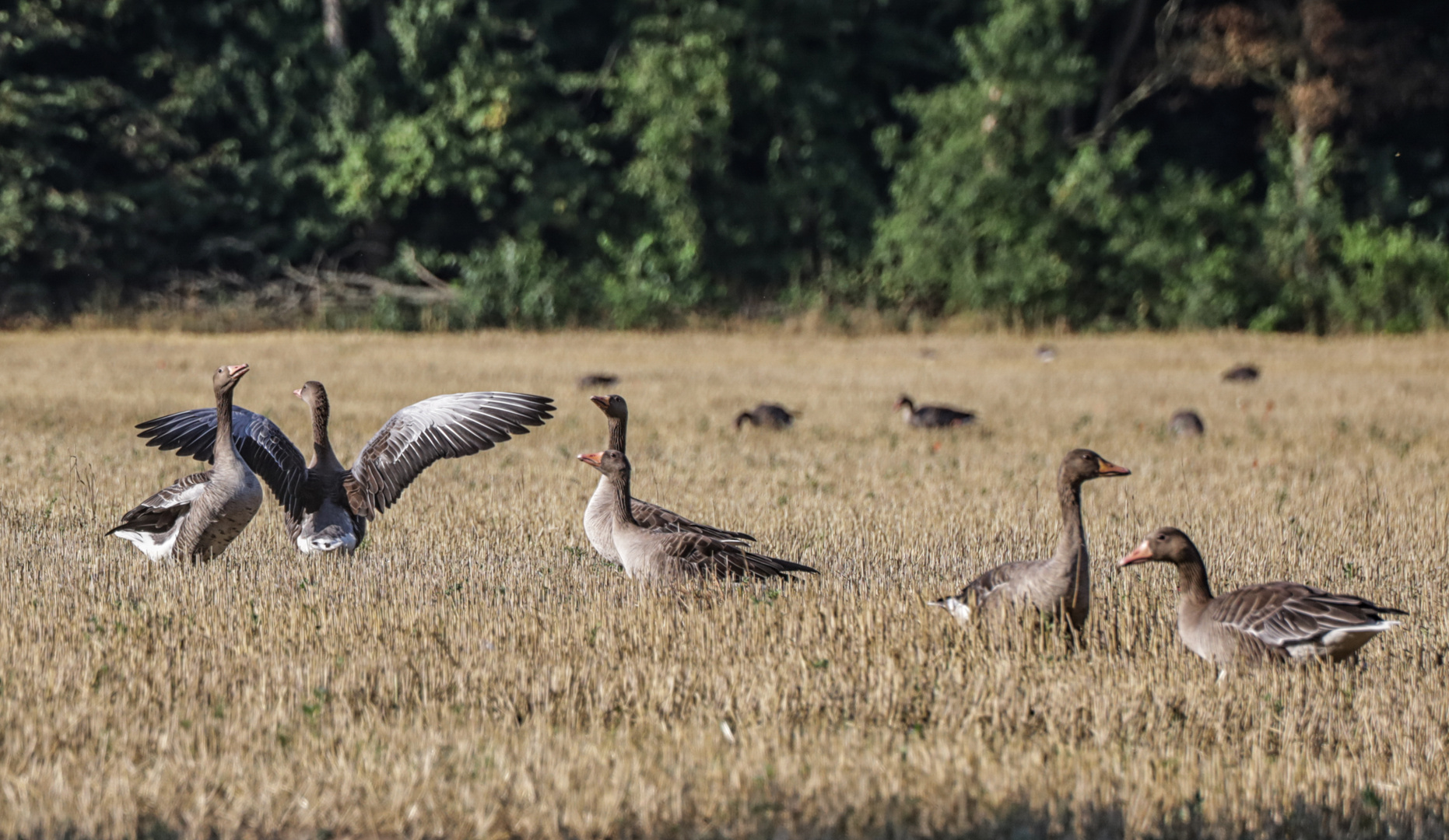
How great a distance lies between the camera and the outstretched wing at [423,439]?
786 cm

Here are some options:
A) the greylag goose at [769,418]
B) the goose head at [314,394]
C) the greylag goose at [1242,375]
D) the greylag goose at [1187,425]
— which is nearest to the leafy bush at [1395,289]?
the greylag goose at [1242,375]

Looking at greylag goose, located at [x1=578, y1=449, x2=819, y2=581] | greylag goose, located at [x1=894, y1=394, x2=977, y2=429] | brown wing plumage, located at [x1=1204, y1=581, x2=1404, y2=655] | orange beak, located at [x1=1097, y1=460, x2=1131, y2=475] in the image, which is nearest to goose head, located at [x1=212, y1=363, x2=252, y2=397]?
greylag goose, located at [x1=578, y1=449, x2=819, y2=581]

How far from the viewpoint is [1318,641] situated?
5.70 m

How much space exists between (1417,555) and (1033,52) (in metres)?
26.3

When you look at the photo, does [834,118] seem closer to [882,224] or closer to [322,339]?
[882,224]

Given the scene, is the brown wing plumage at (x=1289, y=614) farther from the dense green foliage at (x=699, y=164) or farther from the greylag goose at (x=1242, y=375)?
the dense green foliage at (x=699, y=164)

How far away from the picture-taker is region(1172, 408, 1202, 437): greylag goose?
1542 centimetres

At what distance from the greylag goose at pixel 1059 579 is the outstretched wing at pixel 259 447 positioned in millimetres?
3586

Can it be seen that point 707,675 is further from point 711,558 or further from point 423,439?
point 423,439

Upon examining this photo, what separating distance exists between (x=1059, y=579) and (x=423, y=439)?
3575mm

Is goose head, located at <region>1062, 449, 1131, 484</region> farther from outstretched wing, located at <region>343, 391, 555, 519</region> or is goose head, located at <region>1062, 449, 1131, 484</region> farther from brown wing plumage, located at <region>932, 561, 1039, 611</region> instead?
outstretched wing, located at <region>343, 391, 555, 519</region>

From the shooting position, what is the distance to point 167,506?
765 centimetres

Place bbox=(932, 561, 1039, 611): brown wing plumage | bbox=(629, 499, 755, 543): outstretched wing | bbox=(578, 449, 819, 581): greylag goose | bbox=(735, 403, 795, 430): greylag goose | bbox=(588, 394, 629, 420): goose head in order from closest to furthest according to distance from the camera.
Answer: bbox=(932, 561, 1039, 611): brown wing plumage < bbox=(578, 449, 819, 581): greylag goose < bbox=(629, 499, 755, 543): outstretched wing < bbox=(588, 394, 629, 420): goose head < bbox=(735, 403, 795, 430): greylag goose

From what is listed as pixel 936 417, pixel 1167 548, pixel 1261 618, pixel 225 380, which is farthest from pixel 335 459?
pixel 936 417
